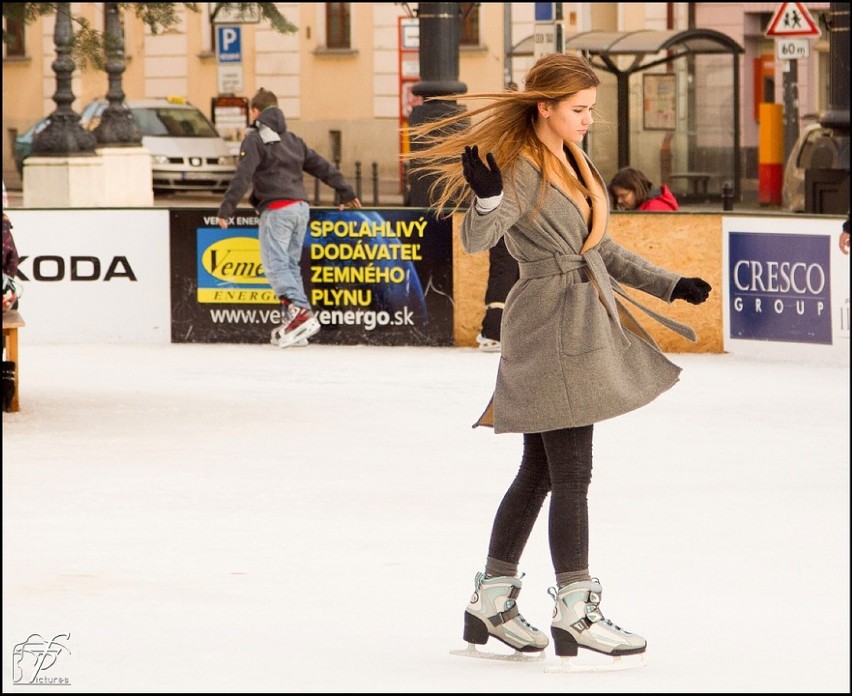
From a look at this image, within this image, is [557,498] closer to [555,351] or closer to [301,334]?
[555,351]

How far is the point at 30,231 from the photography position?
47.6 ft

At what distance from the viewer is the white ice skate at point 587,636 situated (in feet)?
17.2

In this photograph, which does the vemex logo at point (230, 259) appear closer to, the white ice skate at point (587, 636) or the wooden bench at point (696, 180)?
the white ice skate at point (587, 636)

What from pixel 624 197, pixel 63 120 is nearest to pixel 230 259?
pixel 624 197

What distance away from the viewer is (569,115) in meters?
5.42

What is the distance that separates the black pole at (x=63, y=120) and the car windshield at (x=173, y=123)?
869 centimetres

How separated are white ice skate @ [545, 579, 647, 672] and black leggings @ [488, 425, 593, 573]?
7 cm

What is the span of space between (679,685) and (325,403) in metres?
6.39

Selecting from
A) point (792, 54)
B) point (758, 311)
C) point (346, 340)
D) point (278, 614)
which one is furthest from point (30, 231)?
point (792, 54)

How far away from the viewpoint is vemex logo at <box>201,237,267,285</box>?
14383 millimetres

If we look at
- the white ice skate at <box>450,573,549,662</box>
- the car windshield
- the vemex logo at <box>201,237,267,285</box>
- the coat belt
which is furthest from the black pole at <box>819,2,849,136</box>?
the car windshield

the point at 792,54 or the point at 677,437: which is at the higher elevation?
the point at 792,54

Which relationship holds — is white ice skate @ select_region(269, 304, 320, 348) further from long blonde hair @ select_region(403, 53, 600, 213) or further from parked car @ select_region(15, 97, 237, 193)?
parked car @ select_region(15, 97, 237, 193)

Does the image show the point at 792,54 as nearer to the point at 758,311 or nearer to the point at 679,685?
the point at 758,311
